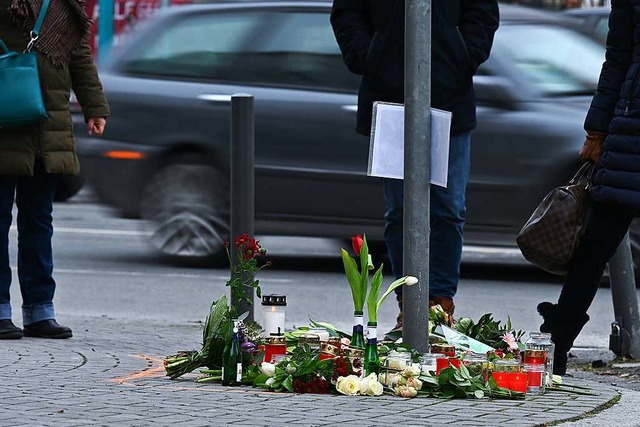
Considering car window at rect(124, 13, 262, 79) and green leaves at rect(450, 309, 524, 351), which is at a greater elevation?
car window at rect(124, 13, 262, 79)

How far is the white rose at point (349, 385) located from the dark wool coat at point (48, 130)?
215 cm

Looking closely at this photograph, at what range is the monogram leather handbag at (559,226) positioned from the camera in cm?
605

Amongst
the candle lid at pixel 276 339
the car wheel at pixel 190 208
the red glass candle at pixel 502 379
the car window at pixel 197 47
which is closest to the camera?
the red glass candle at pixel 502 379

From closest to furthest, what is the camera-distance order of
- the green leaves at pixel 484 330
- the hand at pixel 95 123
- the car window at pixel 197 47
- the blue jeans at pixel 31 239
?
the green leaves at pixel 484 330, the blue jeans at pixel 31 239, the hand at pixel 95 123, the car window at pixel 197 47

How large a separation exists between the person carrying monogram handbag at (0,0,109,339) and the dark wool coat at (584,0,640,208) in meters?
2.47

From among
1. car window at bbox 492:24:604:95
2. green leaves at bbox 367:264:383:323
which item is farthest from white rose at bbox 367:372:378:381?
car window at bbox 492:24:604:95

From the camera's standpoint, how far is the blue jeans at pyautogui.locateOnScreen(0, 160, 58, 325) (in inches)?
283

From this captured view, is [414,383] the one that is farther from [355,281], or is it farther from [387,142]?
[387,142]

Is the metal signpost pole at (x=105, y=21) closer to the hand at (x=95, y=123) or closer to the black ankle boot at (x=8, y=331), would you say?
the hand at (x=95, y=123)

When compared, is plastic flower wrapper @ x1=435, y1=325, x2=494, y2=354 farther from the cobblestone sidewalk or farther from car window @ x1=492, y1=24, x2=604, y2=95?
car window @ x1=492, y1=24, x2=604, y2=95

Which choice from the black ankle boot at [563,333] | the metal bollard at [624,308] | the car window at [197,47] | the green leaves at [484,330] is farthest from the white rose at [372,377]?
the car window at [197,47]

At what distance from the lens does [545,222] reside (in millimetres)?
6062

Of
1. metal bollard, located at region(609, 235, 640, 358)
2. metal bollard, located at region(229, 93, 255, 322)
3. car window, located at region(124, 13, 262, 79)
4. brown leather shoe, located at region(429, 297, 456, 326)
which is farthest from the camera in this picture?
car window, located at region(124, 13, 262, 79)

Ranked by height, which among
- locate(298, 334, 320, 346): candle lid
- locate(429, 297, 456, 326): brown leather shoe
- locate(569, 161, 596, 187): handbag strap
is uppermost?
locate(569, 161, 596, 187): handbag strap
